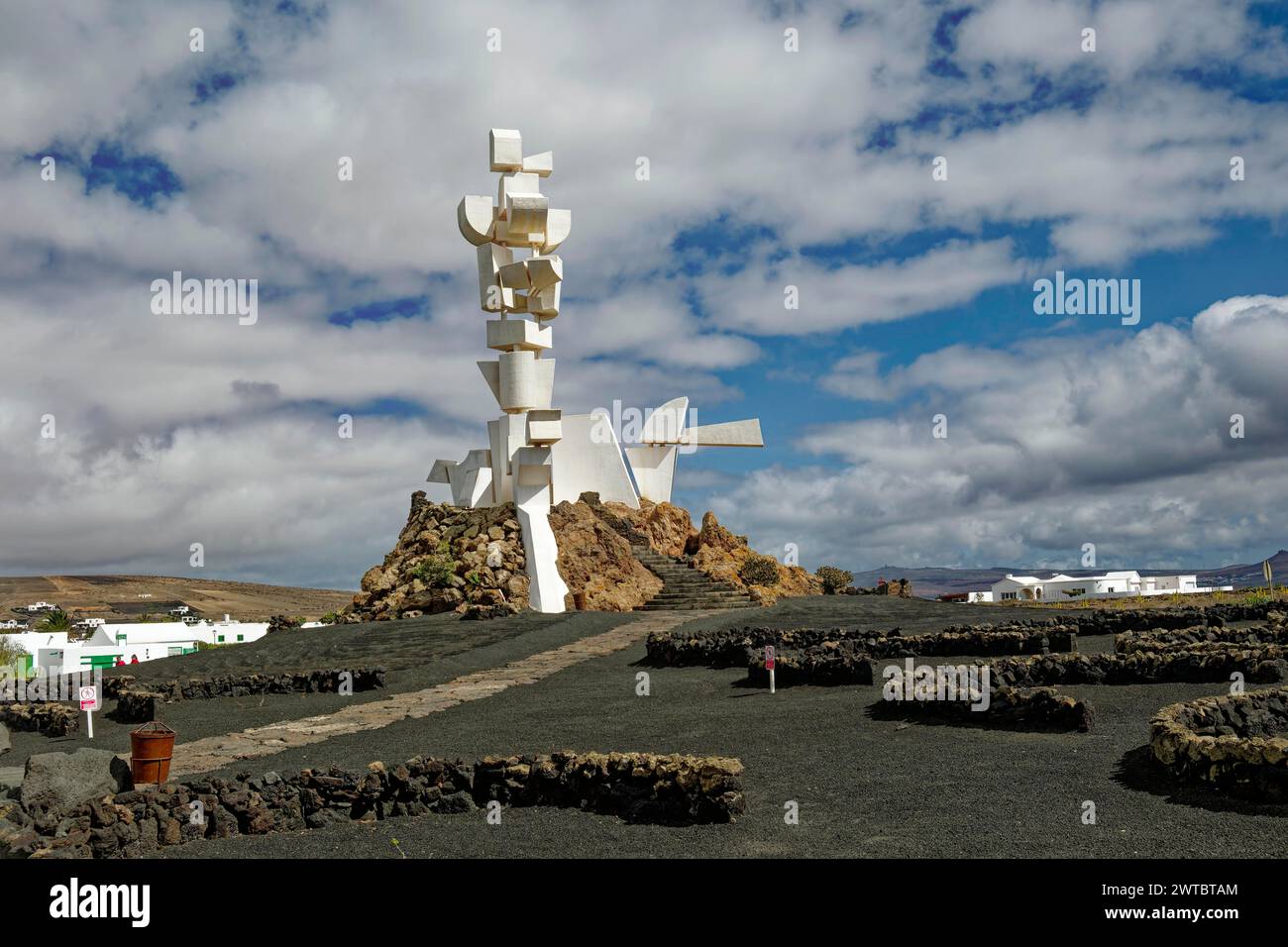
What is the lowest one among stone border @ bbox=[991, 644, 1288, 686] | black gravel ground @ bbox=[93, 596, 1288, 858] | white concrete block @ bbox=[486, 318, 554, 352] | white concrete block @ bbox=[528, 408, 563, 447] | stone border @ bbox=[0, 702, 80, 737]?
stone border @ bbox=[0, 702, 80, 737]

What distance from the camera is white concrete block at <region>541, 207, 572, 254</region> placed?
114 ft

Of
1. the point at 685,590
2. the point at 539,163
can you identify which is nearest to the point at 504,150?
the point at 539,163

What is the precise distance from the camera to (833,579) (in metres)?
40.8

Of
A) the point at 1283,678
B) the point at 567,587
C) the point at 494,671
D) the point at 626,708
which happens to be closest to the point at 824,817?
the point at 626,708

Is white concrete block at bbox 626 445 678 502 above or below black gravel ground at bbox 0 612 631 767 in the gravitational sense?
above

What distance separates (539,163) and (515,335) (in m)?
6.13

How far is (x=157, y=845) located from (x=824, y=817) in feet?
20.1

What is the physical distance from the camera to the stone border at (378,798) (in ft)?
29.8

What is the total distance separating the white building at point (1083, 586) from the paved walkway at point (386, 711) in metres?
31.8

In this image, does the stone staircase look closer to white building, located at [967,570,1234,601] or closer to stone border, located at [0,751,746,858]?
white building, located at [967,570,1234,601]

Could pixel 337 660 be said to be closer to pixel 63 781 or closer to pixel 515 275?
pixel 515 275

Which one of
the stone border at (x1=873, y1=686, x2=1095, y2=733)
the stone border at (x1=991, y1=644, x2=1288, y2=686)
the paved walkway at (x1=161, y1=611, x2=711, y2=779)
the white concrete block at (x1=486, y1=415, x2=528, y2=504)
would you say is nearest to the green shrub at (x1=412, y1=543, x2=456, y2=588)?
the white concrete block at (x1=486, y1=415, x2=528, y2=504)

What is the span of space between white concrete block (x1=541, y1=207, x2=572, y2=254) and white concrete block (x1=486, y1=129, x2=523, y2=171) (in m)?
2.05

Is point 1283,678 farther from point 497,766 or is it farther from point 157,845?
point 157,845
